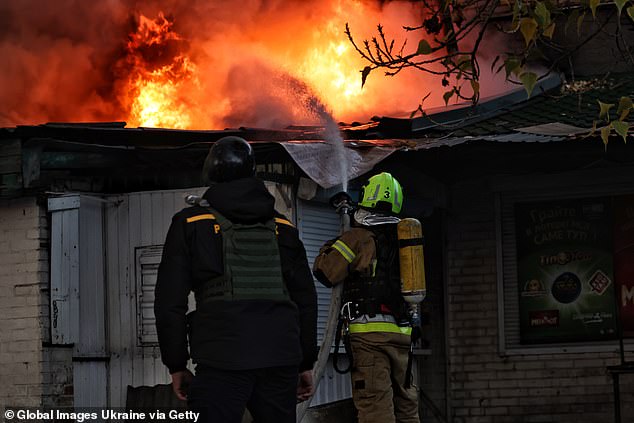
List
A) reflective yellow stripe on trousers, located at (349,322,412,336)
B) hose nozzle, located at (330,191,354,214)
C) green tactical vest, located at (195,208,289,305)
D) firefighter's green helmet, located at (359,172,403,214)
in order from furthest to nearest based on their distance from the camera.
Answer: hose nozzle, located at (330,191,354,214) < firefighter's green helmet, located at (359,172,403,214) < reflective yellow stripe on trousers, located at (349,322,412,336) < green tactical vest, located at (195,208,289,305)

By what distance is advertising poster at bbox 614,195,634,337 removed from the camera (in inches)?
441

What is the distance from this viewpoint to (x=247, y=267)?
531cm

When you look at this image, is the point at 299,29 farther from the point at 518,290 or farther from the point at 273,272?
the point at 273,272

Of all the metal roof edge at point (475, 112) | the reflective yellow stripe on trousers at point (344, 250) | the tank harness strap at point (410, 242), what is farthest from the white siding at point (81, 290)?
the metal roof edge at point (475, 112)

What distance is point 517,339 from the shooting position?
11516 millimetres

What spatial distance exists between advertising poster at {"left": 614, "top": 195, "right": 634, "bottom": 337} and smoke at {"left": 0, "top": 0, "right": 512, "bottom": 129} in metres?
2.75

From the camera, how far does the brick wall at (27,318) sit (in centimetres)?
916

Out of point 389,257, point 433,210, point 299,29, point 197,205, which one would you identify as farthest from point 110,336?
point 299,29

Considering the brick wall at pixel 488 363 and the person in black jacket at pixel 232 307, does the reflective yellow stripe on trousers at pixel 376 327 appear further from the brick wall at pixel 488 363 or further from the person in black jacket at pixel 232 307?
the brick wall at pixel 488 363

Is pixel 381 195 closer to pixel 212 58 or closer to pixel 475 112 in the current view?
pixel 475 112

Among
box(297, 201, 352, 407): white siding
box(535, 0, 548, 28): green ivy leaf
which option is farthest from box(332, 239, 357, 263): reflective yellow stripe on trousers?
box(535, 0, 548, 28): green ivy leaf

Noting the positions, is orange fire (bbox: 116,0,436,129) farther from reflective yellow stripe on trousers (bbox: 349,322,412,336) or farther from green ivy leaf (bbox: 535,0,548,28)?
green ivy leaf (bbox: 535,0,548,28)

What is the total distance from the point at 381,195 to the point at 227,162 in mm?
2679

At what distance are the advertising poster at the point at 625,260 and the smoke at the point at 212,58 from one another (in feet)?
9.01
